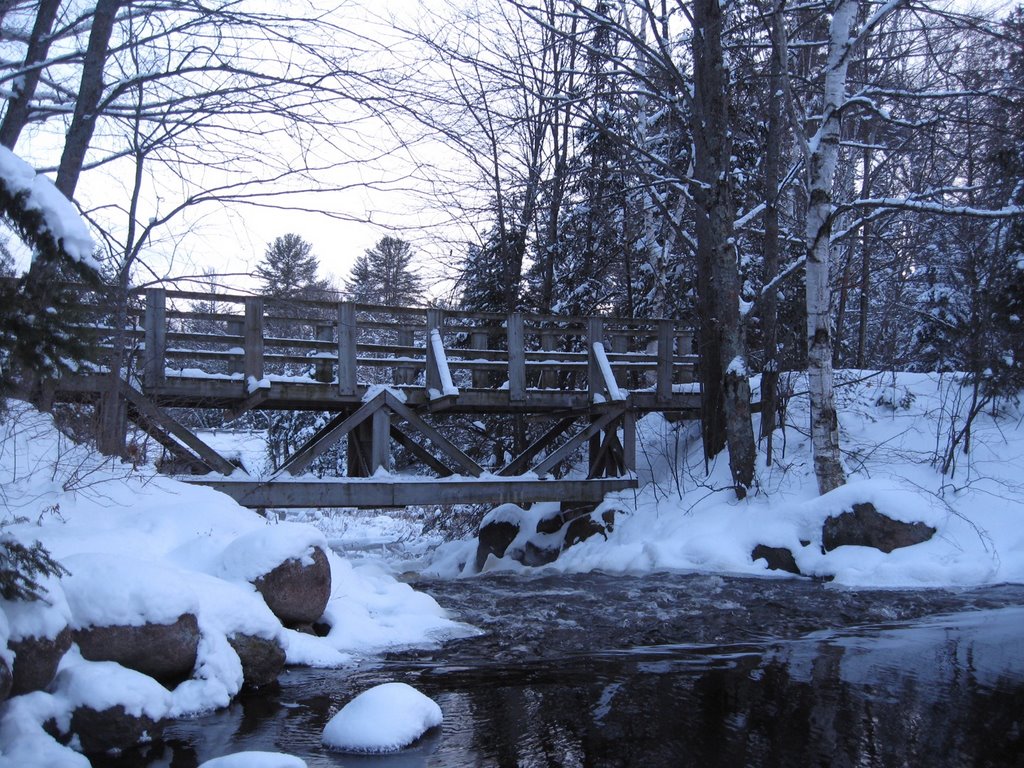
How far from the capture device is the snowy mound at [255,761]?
13.8 ft

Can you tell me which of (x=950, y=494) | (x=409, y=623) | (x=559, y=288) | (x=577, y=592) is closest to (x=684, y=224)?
(x=559, y=288)

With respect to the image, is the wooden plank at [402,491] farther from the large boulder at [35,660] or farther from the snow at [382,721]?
the snow at [382,721]

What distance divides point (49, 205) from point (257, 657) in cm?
376

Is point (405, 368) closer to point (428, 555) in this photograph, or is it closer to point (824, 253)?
point (428, 555)

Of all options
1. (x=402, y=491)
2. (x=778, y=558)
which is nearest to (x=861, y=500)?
(x=778, y=558)

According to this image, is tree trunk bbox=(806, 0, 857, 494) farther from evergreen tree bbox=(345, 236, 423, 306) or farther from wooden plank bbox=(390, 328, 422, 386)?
evergreen tree bbox=(345, 236, 423, 306)

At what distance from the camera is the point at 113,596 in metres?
5.43

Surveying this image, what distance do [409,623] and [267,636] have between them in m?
1.84

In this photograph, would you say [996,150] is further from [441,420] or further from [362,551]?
[362,551]

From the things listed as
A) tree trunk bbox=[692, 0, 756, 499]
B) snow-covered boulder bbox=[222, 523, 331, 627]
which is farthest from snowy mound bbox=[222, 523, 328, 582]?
tree trunk bbox=[692, 0, 756, 499]

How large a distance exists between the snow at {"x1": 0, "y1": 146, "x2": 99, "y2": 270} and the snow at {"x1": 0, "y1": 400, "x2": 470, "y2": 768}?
2.03 meters

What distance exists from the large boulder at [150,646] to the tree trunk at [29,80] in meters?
3.18

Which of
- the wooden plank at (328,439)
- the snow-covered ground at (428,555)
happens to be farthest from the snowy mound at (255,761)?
the wooden plank at (328,439)

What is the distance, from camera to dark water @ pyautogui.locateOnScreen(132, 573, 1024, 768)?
4.80 m
